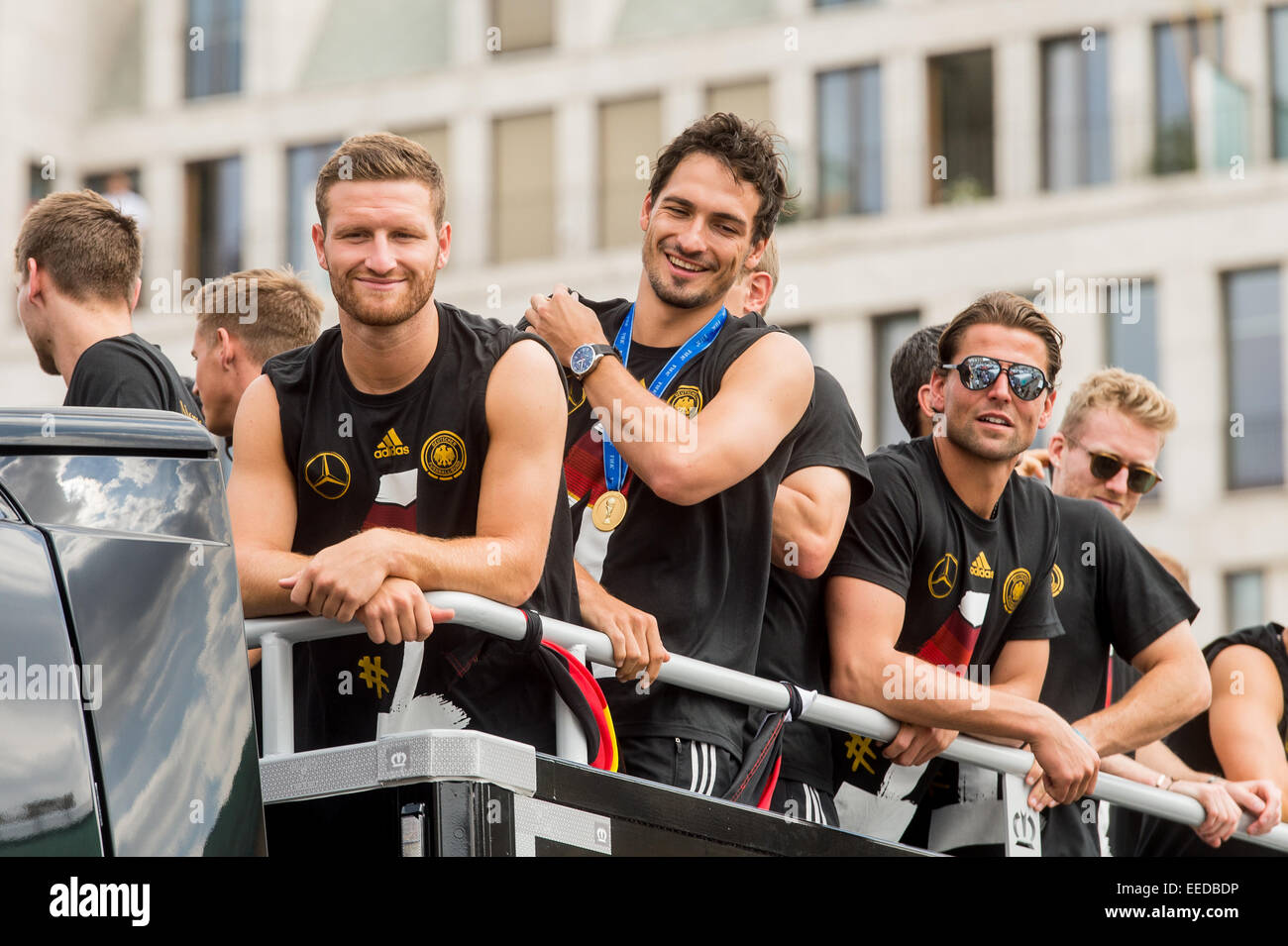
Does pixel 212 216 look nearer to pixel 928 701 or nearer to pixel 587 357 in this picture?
pixel 587 357

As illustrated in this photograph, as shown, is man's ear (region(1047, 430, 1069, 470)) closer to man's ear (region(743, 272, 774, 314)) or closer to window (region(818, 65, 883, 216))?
man's ear (region(743, 272, 774, 314))

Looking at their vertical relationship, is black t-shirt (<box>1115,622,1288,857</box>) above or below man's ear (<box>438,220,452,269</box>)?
below

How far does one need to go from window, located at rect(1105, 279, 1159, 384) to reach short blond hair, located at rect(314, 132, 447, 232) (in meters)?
29.1

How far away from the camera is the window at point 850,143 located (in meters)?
36.1

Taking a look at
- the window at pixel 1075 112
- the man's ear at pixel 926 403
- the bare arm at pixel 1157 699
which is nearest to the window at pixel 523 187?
the window at pixel 1075 112

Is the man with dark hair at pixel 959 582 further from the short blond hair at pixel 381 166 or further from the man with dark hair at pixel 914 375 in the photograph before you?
the short blond hair at pixel 381 166

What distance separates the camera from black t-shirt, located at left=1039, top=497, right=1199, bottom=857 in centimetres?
643

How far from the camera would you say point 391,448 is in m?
4.70

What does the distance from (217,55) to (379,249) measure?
38710 millimetres

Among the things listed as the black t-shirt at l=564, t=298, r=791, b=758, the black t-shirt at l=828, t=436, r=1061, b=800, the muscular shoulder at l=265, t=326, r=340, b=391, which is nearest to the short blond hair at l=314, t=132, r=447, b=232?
the muscular shoulder at l=265, t=326, r=340, b=391

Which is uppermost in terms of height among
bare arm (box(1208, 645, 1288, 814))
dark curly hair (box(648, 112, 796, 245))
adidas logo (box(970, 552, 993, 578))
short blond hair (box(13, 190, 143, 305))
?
dark curly hair (box(648, 112, 796, 245))

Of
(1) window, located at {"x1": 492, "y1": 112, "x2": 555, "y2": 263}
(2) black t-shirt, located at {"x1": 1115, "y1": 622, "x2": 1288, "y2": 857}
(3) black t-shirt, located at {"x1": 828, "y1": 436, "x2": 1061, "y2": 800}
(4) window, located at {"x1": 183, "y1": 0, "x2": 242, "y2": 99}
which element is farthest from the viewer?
(4) window, located at {"x1": 183, "y1": 0, "x2": 242, "y2": 99}

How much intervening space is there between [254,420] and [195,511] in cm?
160

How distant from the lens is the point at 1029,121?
35250mm
